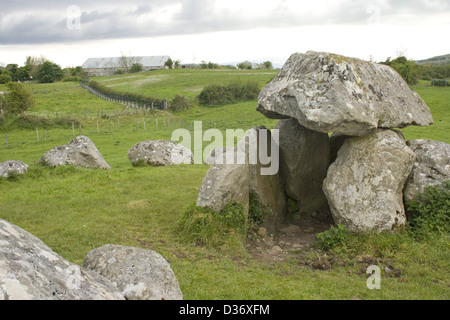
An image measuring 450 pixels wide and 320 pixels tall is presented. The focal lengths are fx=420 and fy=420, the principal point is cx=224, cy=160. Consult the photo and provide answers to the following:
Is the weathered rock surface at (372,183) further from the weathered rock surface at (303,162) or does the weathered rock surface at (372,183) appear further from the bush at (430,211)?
the weathered rock surface at (303,162)

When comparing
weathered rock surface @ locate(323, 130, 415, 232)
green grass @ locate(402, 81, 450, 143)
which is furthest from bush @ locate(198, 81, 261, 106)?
weathered rock surface @ locate(323, 130, 415, 232)

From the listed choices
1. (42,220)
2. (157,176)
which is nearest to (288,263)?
(42,220)

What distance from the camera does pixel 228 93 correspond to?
46.8m

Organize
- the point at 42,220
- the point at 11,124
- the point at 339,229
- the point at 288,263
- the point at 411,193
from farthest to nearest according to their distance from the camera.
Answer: the point at 11,124, the point at 42,220, the point at 411,193, the point at 339,229, the point at 288,263

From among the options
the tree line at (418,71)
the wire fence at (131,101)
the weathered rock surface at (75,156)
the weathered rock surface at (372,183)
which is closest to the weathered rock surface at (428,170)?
the weathered rock surface at (372,183)

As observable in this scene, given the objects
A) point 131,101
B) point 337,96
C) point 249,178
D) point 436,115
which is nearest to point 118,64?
point 131,101

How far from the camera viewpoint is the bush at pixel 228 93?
4584 centimetres

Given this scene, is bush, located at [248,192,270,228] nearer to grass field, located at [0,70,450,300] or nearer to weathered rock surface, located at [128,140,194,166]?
grass field, located at [0,70,450,300]

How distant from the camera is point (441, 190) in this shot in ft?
30.8

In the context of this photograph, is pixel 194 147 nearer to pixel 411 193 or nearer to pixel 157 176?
pixel 157 176

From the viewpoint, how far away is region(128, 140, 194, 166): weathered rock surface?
17938 mm

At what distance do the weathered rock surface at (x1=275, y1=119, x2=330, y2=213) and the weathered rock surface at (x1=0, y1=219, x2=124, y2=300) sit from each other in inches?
264

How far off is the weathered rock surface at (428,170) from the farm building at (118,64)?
282 ft
